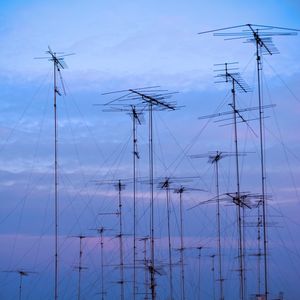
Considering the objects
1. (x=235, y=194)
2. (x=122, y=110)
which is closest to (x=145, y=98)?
(x=122, y=110)

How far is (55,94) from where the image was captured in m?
37.8

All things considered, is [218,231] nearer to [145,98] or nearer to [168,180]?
[168,180]

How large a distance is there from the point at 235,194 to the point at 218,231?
857 centimetres

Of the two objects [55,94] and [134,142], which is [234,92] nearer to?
[134,142]

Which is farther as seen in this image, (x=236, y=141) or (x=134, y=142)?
(x=134, y=142)

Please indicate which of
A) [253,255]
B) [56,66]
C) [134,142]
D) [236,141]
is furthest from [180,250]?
[56,66]

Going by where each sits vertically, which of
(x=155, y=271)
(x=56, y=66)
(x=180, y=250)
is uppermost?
(x=56, y=66)

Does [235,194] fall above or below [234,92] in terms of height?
below

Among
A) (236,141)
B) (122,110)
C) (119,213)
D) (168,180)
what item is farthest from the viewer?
(119,213)

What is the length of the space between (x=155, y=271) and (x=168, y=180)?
9.08 meters

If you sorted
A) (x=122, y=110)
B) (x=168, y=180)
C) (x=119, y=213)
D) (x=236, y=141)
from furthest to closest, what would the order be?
1. (x=119, y=213)
2. (x=168, y=180)
3. (x=122, y=110)
4. (x=236, y=141)

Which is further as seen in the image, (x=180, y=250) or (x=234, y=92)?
(x=180, y=250)

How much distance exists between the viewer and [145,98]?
38.6 m

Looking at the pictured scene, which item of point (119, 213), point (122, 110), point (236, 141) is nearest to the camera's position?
point (236, 141)
